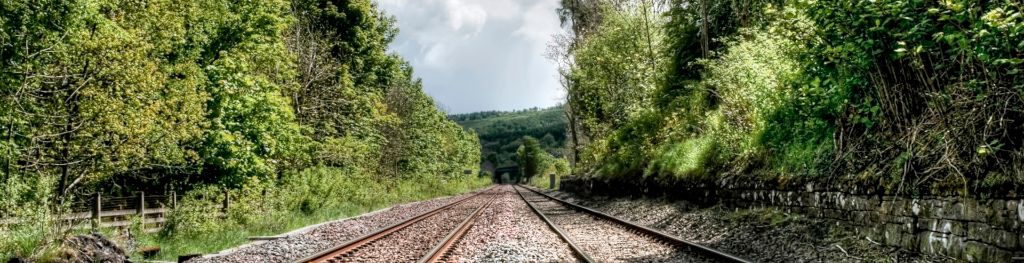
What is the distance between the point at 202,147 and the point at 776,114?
1403 centimetres

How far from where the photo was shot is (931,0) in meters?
7.16

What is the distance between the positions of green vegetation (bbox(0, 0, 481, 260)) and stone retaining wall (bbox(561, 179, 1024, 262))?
1090 cm

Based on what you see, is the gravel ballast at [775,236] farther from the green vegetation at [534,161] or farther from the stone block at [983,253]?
the green vegetation at [534,161]

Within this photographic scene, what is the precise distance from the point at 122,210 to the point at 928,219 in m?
15.2

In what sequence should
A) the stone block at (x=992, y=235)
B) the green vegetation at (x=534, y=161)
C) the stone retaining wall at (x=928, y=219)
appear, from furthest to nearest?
the green vegetation at (x=534, y=161)
the stone retaining wall at (x=928, y=219)
the stone block at (x=992, y=235)

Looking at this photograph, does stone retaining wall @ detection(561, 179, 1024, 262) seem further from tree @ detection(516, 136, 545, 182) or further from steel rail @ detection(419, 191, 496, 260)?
tree @ detection(516, 136, 545, 182)

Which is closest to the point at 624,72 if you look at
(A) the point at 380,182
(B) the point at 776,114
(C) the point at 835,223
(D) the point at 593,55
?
(D) the point at 593,55

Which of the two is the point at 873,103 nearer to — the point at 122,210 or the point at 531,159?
the point at 122,210

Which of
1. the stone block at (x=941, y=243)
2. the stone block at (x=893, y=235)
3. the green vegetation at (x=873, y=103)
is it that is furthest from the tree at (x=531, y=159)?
the stone block at (x=941, y=243)

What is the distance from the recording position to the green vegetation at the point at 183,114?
34.2ft

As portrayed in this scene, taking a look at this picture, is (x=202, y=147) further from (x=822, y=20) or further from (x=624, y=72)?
(x=624, y=72)

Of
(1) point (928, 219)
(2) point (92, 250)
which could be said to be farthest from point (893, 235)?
(2) point (92, 250)

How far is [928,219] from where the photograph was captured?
7.34m

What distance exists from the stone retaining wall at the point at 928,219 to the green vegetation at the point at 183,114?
1090 cm
